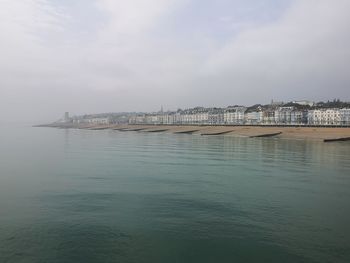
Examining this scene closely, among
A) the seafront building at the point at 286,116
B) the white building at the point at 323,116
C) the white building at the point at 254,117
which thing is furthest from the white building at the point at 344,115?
the white building at the point at 254,117

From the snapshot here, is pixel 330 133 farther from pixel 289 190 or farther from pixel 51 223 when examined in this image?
pixel 51 223

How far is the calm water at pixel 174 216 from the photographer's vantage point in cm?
1227

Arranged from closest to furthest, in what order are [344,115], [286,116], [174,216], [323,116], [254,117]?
[174,216] → [344,115] → [323,116] → [286,116] → [254,117]

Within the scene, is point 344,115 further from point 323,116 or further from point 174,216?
point 174,216

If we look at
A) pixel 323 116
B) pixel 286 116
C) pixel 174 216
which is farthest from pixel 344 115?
pixel 174 216

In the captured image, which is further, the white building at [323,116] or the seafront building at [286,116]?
the white building at [323,116]

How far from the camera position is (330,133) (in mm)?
77250

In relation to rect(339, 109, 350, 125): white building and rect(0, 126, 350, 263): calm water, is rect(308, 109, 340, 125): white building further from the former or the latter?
rect(0, 126, 350, 263): calm water

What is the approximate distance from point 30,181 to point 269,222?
16.3m

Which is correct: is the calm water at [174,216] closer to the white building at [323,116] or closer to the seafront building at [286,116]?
the seafront building at [286,116]

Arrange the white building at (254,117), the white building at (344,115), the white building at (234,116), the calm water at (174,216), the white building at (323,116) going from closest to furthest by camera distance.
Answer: the calm water at (174,216)
the white building at (344,115)
the white building at (323,116)
the white building at (254,117)
the white building at (234,116)

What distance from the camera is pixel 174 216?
16.2 meters

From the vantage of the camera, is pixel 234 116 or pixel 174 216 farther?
pixel 234 116

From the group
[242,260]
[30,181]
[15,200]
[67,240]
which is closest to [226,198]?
[242,260]
